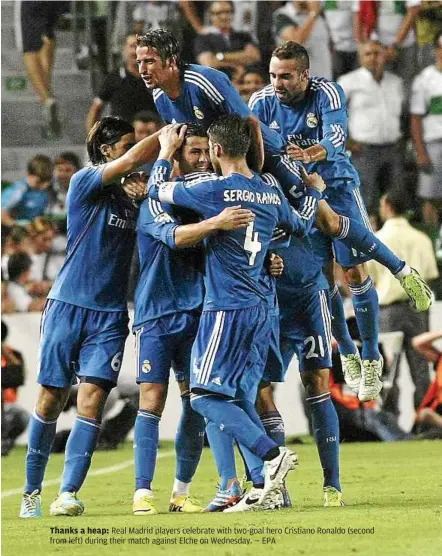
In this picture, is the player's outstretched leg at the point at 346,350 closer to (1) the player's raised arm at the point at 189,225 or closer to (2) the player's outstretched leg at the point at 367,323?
(2) the player's outstretched leg at the point at 367,323

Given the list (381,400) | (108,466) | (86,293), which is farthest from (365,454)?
(86,293)

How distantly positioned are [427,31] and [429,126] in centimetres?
97

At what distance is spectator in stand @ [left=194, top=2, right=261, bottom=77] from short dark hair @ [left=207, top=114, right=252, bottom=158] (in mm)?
6442

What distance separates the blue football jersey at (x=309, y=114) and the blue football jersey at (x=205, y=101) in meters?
0.68

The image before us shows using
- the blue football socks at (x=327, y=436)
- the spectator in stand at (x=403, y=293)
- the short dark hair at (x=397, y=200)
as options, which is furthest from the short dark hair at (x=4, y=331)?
the blue football socks at (x=327, y=436)

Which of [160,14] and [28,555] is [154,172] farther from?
[160,14]

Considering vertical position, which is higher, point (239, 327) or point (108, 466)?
point (239, 327)

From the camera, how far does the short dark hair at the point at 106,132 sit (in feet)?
23.1

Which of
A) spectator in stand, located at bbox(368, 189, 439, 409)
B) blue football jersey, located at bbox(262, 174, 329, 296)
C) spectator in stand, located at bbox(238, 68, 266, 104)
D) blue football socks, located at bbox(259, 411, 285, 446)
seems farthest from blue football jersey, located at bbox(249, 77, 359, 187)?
spectator in stand, located at bbox(238, 68, 266, 104)

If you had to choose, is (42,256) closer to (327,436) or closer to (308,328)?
(308,328)

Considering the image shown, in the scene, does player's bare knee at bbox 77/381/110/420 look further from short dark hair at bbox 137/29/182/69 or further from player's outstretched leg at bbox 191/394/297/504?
short dark hair at bbox 137/29/182/69

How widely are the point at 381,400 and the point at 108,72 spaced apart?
4.45 m

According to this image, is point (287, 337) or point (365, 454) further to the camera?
point (365, 454)

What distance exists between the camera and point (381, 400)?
12.2 metres
